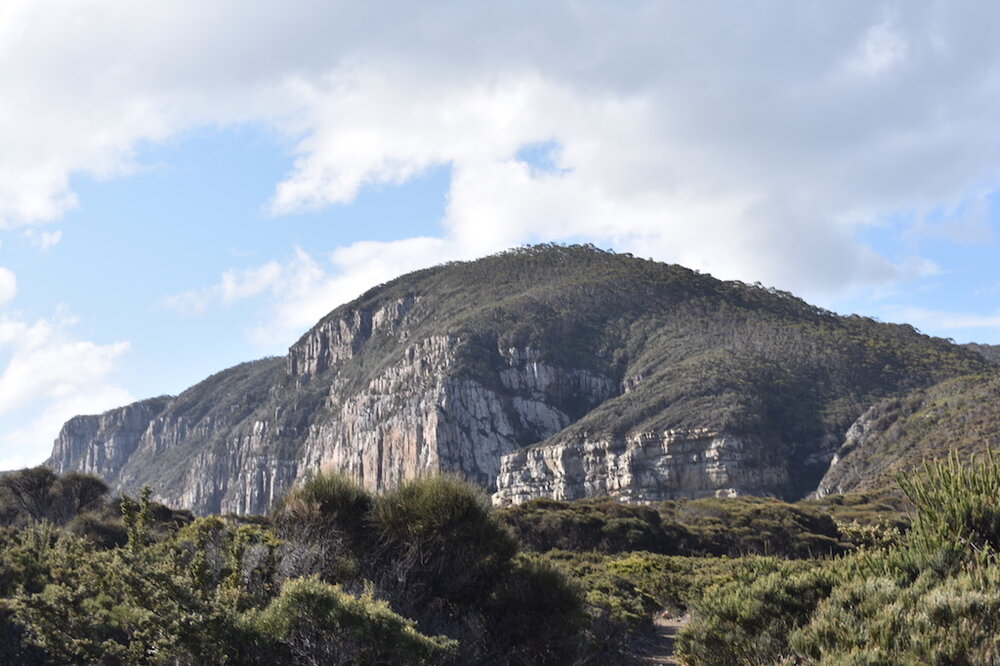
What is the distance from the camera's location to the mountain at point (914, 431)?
198ft

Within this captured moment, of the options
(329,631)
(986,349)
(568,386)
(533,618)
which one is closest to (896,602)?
(329,631)

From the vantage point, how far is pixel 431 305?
138125 millimetres

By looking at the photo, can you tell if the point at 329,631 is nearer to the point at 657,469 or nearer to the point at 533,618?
the point at 533,618

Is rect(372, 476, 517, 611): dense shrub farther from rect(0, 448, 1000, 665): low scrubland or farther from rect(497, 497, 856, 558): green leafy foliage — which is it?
rect(497, 497, 856, 558): green leafy foliage

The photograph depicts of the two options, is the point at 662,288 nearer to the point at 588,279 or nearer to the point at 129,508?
the point at 588,279

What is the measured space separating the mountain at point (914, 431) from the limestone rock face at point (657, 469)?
716cm

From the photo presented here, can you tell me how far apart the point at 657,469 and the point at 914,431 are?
82.7 feet

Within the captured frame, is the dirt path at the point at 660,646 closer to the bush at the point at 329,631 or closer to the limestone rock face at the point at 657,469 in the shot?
the bush at the point at 329,631

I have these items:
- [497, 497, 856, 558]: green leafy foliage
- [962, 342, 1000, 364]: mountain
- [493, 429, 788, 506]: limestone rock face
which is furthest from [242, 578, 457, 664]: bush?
[962, 342, 1000, 364]: mountain

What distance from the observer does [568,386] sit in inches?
4537

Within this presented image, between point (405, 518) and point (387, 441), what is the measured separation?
10312 centimetres

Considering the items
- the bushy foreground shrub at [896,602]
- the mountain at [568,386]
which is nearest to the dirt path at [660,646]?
the bushy foreground shrub at [896,602]

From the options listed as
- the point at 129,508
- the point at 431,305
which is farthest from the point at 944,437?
the point at 431,305

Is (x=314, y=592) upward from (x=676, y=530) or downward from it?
upward
